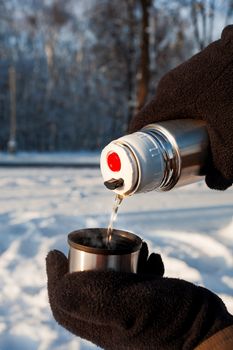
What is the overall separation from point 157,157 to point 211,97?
226 millimetres

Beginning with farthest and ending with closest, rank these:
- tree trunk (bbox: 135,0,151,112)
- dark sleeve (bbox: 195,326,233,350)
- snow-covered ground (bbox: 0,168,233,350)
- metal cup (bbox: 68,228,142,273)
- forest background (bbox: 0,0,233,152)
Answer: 1. forest background (bbox: 0,0,233,152)
2. tree trunk (bbox: 135,0,151,112)
3. snow-covered ground (bbox: 0,168,233,350)
4. metal cup (bbox: 68,228,142,273)
5. dark sleeve (bbox: 195,326,233,350)

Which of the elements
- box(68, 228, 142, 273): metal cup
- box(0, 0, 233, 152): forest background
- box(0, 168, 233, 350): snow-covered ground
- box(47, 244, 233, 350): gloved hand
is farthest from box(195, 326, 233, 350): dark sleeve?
box(0, 0, 233, 152): forest background

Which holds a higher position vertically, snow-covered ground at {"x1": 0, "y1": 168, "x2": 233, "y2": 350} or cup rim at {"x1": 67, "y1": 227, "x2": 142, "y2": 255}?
cup rim at {"x1": 67, "y1": 227, "x2": 142, "y2": 255}

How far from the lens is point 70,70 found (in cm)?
2483

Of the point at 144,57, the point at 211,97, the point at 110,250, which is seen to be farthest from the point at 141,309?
the point at 144,57

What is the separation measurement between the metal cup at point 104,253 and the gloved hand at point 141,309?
0.11ft

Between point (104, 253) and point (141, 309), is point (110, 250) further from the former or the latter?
point (141, 309)

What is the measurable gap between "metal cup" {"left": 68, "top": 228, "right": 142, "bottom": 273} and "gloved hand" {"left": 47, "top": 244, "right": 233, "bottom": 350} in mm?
35

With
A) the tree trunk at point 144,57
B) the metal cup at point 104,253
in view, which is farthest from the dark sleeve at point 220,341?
the tree trunk at point 144,57

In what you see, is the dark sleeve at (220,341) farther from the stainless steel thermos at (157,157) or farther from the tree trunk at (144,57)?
the tree trunk at (144,57)

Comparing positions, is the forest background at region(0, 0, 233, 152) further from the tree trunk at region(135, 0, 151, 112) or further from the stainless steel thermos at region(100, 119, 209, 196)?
the stainless steel thermos at region(100, 119, 209, 196)

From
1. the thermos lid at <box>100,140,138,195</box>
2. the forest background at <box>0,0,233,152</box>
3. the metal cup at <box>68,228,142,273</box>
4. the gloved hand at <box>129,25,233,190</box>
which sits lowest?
the forest background at <box>0,0,233,152</box>

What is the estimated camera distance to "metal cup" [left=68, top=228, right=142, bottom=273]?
1.03m

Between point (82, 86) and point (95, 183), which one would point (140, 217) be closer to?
point (95, 183)
